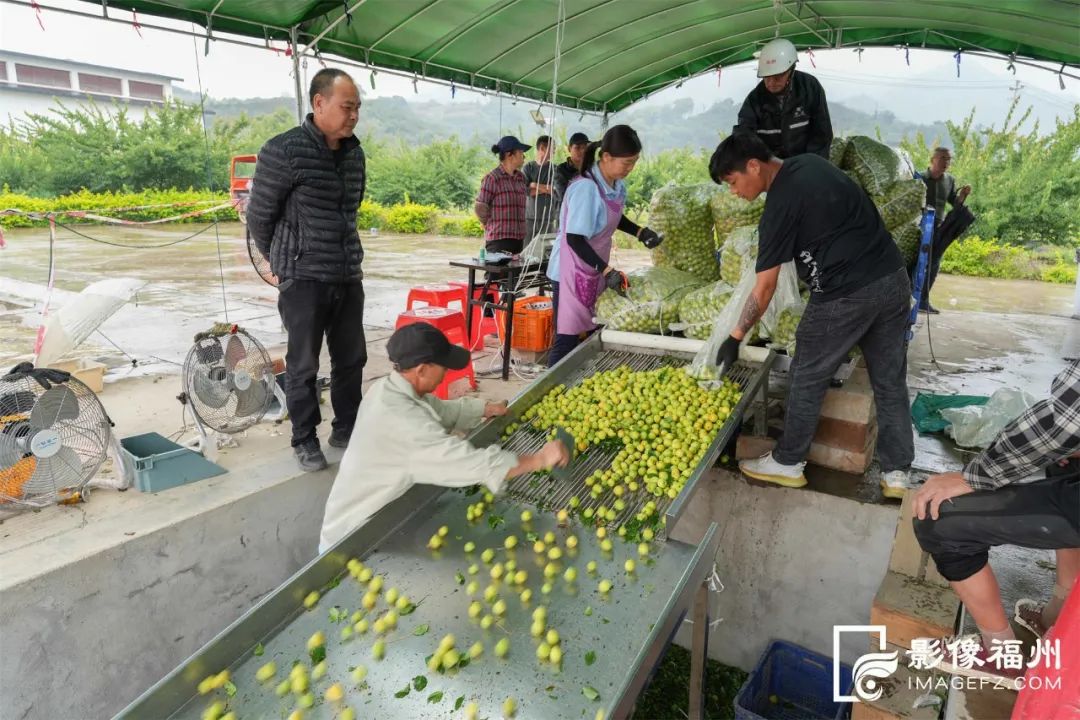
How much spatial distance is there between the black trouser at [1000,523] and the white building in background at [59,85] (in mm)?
22064

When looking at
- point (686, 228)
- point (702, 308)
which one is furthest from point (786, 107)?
point (702, 308)

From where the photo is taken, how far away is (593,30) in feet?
21.4

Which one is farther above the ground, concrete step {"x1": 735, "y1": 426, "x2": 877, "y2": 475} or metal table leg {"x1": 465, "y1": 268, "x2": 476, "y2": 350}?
metal table leg {"x1": 465, "y1": 268, "x2": 476, "y2": 350}

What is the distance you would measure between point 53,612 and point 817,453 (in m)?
3.70

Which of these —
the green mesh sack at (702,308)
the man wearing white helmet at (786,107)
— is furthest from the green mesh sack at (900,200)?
the green mesh sack at (702,308)

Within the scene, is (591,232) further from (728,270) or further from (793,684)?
(793,684)

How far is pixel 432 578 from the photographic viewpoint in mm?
2201

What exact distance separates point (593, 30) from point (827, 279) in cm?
479

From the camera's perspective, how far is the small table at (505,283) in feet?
18.1

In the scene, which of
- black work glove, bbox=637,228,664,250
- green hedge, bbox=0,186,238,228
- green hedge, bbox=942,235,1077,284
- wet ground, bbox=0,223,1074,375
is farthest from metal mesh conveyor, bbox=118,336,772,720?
green hedge, bbox=0,186,238,228

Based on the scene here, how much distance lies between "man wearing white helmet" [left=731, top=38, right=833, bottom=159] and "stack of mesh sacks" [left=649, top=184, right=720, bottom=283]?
23.1 inches

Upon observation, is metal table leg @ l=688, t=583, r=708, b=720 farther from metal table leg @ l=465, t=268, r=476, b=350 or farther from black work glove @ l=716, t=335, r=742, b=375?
metal table leg @ l=465, t=268, r=476, b=350

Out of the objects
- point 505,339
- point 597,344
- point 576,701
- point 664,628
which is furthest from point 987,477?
point 505,339

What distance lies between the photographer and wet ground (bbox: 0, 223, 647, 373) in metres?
6.49
